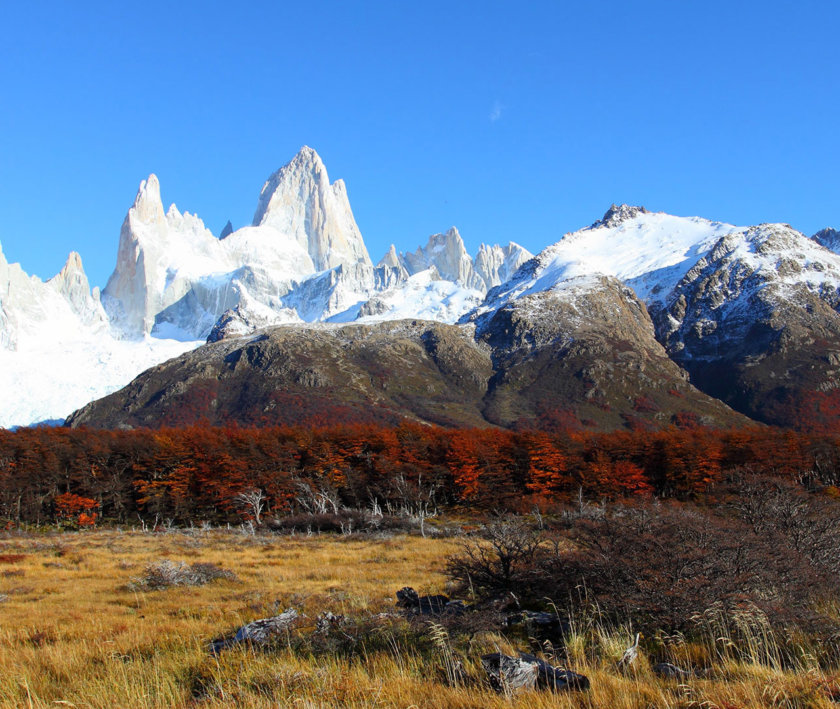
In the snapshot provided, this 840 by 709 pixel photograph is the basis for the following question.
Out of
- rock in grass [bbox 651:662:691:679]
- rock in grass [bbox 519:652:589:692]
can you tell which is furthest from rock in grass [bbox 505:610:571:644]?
rock in grass [bbox 519:652:589:692]

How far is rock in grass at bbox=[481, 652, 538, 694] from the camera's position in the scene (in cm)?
625

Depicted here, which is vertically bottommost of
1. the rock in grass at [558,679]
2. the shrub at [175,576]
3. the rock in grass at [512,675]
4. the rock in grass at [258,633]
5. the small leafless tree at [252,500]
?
the small leafless tree at [252,500]

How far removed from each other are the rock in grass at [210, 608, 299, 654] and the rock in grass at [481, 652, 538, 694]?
14.8ft

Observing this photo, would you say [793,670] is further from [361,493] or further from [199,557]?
[361,493]

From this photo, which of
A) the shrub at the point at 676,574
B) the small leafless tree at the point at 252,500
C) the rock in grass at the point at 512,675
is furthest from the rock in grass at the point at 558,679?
the small leafless tree at the point at 252,500

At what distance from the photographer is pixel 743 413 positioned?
195 metres

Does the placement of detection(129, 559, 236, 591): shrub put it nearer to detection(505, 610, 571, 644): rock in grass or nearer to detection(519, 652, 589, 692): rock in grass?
detection(505, 610, 571, 644): rock in grass

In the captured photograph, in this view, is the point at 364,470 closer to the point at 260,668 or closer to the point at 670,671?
the point at 260,668

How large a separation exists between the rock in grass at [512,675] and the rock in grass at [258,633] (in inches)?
178

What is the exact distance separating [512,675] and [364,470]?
7338cm

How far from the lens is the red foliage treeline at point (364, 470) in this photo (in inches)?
2717

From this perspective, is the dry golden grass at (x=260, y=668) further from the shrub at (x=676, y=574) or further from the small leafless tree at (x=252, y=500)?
the small leafless tree at (x=252, y=500)

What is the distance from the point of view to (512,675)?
6438 mm

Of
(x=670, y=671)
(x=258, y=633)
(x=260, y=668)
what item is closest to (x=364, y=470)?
(x=258, y=633)
